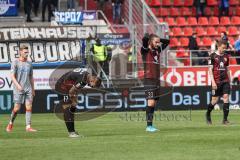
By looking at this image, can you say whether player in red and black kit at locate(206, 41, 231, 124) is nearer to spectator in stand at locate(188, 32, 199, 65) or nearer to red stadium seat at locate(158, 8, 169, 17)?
spectator in stand at locate(188, 32, 199, 65)

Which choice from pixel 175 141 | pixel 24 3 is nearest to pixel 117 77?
pixel 24 3

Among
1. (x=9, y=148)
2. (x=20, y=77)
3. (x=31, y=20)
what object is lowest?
(x=9, y=148)

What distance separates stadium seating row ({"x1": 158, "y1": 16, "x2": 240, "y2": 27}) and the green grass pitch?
A: 641 inches

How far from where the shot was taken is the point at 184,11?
37625 mm

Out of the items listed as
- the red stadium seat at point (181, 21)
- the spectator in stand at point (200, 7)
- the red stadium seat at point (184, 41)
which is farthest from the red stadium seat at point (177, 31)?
the spectator in stand at point (200, 7)

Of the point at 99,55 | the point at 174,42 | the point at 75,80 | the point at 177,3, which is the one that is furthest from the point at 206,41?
the point at 75,80

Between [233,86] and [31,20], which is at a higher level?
[31,20]

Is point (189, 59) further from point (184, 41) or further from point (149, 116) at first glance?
point (149, 116)

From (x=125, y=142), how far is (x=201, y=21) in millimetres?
23393

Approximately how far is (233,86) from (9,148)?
49.7ft

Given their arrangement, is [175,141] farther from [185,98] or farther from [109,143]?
[185,98]

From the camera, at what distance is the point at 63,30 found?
101 feet

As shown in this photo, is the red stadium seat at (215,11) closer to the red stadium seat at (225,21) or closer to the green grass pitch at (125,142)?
the red stadium seat at (225,21)

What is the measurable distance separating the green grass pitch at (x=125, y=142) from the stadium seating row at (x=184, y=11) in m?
16.9
